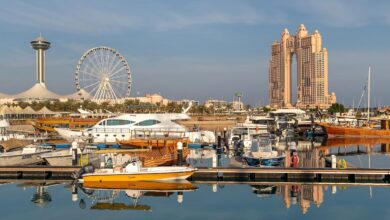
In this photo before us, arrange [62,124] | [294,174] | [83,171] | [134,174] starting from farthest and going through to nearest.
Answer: [62,124] < [294,174] < [83,171] < [134,174]

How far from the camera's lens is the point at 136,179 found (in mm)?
24391

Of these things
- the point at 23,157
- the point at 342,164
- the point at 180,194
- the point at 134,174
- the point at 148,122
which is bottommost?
the point at 180,194

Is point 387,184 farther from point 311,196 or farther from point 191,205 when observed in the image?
point 191,205

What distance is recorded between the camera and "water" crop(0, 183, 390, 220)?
19781 mm

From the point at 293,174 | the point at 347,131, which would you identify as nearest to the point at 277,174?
the point at 293,174

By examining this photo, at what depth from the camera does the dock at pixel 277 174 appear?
82.4 ft

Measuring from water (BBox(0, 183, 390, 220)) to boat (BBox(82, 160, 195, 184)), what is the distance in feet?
2.98

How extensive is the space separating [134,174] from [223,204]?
5259 mm

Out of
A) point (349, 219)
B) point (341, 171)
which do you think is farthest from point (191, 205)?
point (341, 171)

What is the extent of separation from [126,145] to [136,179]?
46.8 ft

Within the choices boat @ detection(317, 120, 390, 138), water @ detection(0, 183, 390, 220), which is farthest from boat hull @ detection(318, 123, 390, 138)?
water @ detection(0, 183, 390, 220)

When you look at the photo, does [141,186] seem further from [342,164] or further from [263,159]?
[342,164]

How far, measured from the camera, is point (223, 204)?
21.5 metres

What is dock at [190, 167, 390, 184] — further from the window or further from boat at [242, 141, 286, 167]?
the window
